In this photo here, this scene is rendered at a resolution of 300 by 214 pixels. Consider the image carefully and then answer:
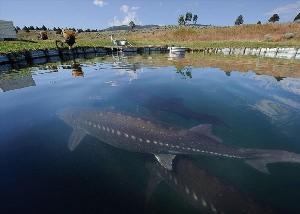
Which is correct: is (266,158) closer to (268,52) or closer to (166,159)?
(166,159)

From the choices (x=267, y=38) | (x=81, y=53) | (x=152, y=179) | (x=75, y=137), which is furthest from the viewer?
(x=267, y=38)

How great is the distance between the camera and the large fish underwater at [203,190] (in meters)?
4.63

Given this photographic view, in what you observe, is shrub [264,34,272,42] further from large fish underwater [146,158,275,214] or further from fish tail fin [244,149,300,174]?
large fish underwater [146,158,275,214]

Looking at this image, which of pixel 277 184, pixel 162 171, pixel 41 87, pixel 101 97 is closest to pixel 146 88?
pixel 101 97

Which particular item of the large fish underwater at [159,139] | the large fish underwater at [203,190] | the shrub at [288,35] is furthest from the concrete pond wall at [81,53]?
the shrub at [288,35]

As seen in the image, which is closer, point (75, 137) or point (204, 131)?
point (204, 131)

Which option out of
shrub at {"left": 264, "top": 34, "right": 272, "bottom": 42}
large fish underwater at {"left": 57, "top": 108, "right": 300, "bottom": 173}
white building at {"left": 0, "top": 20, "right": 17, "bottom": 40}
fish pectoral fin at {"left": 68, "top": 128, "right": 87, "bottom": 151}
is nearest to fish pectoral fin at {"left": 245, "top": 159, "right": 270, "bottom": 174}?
large fish underwater at {"left": 57, "top": 108, "right": 300, "bottom": 173}

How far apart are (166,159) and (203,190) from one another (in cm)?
151

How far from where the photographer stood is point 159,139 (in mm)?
6957

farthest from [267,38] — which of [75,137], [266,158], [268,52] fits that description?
[75,137]

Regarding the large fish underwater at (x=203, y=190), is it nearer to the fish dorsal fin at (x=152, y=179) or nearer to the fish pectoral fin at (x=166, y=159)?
the fish dorsal fin at (x=152, y=179)

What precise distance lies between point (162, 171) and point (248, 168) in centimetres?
261

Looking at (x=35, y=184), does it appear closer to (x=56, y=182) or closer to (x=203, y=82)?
(x=56, y=182)

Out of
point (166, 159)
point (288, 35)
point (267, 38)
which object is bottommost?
point (267, 38)
